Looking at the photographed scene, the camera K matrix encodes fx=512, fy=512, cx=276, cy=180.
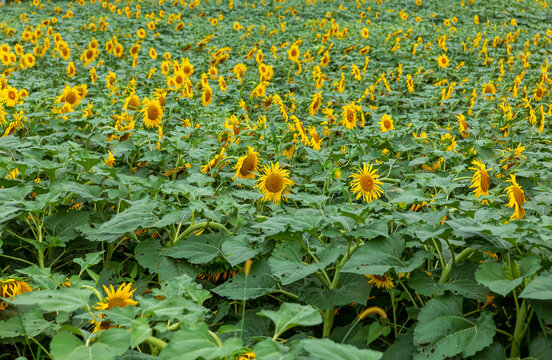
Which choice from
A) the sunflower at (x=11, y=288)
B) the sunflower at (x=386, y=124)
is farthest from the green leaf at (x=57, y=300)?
the sunflower at (x=386, y=124)

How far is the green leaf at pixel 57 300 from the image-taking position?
1.19 m

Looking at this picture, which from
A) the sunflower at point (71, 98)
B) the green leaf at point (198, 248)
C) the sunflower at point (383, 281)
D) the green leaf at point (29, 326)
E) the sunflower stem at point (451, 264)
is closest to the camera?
the green leaf at point (29, 326)

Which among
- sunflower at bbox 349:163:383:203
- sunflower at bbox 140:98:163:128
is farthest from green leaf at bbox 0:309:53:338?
sunflower at bbox 140:98:163:128

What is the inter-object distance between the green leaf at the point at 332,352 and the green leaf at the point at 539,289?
1.60 feet

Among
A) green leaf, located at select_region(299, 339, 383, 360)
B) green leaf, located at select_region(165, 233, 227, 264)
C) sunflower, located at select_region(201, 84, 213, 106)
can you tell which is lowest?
sunflower, located at select_region(201, 84, 213, 106)

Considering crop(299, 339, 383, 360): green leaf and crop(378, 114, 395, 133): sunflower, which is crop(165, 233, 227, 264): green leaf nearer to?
crop(299, 339, 383, 360): green leaf

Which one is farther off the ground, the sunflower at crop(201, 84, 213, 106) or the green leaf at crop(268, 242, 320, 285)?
the green leaf at crop(268, 242, 320, 285)

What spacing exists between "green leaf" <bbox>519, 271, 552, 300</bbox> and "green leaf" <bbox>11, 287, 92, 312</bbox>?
1.08m

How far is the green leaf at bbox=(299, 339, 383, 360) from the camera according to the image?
1.00 metres

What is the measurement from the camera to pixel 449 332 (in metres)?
1.39

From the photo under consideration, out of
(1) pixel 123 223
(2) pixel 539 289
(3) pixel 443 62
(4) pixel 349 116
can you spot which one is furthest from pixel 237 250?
(3) pixel 443 62

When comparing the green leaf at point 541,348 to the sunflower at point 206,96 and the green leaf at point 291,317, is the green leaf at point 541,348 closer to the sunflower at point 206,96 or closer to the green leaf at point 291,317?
the green leaf at point 291,317

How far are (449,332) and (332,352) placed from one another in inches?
20.8

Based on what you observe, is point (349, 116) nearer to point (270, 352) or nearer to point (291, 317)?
point (291, 317)
